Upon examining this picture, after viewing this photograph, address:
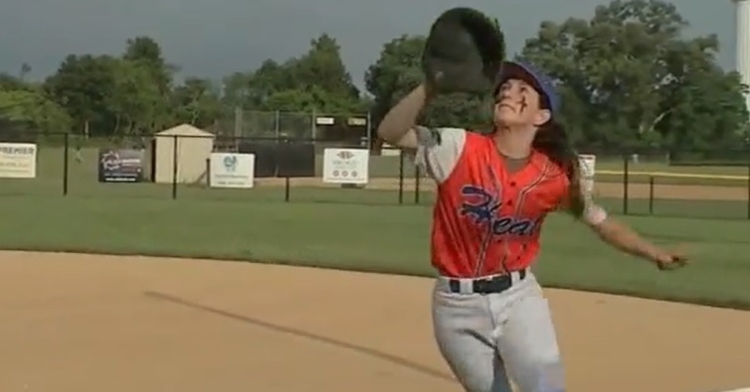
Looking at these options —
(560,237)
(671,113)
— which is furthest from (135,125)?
(560,237)

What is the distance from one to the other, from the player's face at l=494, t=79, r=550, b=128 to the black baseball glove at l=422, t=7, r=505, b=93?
0.42 metres

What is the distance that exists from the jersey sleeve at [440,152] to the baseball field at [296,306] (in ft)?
14.0

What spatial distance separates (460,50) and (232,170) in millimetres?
33158

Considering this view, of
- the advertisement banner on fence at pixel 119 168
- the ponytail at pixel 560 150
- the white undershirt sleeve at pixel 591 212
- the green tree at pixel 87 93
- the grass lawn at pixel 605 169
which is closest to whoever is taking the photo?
the ponytail at pixel 560 150

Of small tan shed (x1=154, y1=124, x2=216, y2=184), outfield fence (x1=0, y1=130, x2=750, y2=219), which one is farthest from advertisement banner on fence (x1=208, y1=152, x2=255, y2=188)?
small tan shed (x1=154, y1=124, x2=216, y2=184)

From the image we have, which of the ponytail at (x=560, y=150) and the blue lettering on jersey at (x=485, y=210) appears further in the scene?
the ponytail at (x=560, y=150)

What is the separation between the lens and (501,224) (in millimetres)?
4504

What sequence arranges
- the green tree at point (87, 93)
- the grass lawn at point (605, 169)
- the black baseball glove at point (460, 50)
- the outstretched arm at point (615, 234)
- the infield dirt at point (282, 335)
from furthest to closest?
the green tree at point (87, 93) → the grass lawn at point (605, 169) → the infield dirt at point (282, 335) → the outstretched arm at point (615, 234) → the black baseball glove at point (460, 50)

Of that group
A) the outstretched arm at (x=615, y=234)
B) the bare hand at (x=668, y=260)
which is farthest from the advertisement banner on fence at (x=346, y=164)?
the outstretched arm at (x=615, y=234)

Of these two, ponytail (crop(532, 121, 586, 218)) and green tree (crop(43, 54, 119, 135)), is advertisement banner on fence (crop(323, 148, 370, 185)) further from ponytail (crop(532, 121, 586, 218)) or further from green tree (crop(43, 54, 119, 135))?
green tree (crop(43, 54, 119, 135))

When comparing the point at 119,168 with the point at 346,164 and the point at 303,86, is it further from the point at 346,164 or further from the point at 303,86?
the point at 303,86

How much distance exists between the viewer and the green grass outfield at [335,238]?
56.2 feet

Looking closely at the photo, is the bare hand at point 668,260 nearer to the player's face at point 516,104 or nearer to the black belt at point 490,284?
the black belt at point 490,284

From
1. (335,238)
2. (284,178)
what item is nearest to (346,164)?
(284,178)
